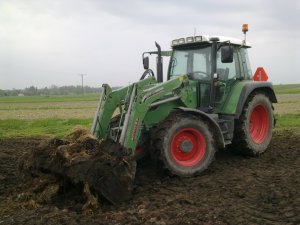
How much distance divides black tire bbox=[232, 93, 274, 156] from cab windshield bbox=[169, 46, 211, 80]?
115cm

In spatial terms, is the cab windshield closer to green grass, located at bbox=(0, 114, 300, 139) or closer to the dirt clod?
the dirt clod

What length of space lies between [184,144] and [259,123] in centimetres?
279

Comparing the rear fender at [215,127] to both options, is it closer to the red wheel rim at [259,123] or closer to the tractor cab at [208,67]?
the tractor cab at [208,67]

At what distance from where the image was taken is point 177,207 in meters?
5.16

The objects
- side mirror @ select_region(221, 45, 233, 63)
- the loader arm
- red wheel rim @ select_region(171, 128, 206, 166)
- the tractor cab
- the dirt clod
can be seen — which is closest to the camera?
the dirt clod

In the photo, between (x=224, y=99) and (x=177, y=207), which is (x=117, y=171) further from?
(x=224, y=99)

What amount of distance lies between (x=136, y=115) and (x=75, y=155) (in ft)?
4.14

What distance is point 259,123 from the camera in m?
8.73

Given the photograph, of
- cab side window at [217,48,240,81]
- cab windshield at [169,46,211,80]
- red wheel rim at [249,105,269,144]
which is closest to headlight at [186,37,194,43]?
cab windshield at [169,46,211,80]

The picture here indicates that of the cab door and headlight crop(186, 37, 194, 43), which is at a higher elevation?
headlight crop(186, 37, 194, 43)

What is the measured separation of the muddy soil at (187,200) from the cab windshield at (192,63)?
185cm

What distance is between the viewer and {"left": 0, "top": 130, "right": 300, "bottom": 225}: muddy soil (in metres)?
4.77

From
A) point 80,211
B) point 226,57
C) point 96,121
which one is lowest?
point 80,211

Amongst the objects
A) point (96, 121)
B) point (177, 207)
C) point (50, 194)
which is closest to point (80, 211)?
point (50, 194)
